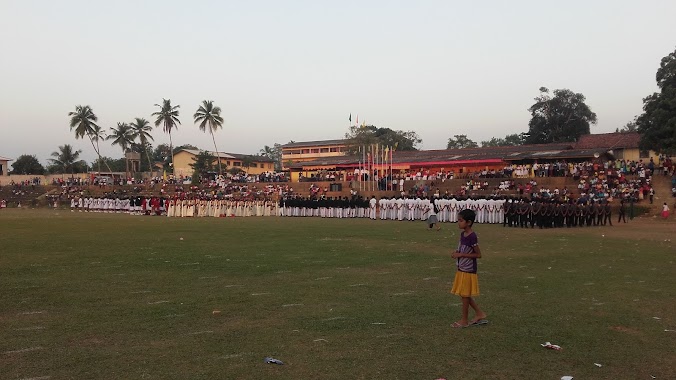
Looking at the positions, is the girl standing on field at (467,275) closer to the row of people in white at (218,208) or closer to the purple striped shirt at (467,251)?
the purple striped shirt at (467,251)

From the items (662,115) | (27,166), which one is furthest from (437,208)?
(27,166)

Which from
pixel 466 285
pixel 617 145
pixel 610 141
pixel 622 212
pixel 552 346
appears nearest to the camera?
pixel 552 346

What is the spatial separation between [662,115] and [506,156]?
13.0 m

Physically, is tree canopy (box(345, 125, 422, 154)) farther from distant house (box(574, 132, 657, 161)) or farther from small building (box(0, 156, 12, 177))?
small building (box(0, 156, 12, 177))

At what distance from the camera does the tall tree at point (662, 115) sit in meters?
33.7

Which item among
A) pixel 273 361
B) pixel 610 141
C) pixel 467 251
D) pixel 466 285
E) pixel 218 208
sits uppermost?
pixel 610 141

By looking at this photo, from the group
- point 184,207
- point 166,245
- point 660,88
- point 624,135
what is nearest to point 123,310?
point 166,245

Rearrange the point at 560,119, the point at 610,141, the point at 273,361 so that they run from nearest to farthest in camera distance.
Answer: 1. the point at 273,361
2. the point at 610,141
3. the point at 560,119

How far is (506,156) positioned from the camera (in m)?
45.4

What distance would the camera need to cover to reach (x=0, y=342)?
20.6ft

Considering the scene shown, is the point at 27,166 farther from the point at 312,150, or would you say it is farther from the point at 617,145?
the point at 617,145

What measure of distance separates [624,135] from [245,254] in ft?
137

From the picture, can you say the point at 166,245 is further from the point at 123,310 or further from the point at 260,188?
the point at 260,188

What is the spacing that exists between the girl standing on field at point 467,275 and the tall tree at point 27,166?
3165 inches
